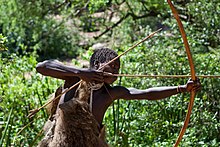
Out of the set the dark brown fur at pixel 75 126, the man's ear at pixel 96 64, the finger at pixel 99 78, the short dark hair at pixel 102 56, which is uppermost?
the short dark hair at pixel 102 56

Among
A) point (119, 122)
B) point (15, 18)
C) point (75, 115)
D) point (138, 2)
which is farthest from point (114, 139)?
point (15, 18)

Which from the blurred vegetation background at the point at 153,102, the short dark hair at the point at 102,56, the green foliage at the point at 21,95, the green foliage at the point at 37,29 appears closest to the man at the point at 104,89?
the short dark hair at the point at 102,56

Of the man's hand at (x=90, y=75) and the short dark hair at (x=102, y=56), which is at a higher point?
the short dark hair at (x=102, y=56)

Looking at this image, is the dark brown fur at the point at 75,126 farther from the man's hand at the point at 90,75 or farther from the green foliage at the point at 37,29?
the green foliage at the point at 37,29

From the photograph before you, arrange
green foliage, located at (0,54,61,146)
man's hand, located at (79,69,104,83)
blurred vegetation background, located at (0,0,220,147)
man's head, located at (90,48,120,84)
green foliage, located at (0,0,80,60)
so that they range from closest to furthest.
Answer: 1. man's hand, located at (79,69,104,83)
2. man's head, located at (90,48,120,84)
3. blurred vegetation background, located at (0,0,220,147)
4. green foliage, located at (0,54,61,146)
5. green foliage, located at (0,0,80,60)

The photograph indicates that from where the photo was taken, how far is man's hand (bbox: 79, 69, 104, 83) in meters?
2.88

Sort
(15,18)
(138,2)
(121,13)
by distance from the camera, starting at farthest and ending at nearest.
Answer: (15,18) < (121,13) < (138,2)

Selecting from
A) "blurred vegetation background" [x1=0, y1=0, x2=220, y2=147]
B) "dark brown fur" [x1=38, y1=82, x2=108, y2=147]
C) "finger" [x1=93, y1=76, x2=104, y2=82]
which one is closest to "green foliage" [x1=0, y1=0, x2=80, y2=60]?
"blurred vegetation background" [x1=0, y1=0, x2=220, y2=147]

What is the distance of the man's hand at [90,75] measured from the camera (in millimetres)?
2885

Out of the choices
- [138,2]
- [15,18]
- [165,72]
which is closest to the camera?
[165,72]

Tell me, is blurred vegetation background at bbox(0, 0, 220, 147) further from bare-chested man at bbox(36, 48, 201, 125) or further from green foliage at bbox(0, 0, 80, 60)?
green foliage at bbox(0, 0, 80, 60)

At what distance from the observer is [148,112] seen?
506cm

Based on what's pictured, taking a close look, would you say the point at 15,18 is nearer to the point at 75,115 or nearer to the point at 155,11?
the point at 155,11

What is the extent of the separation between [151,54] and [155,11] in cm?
200
